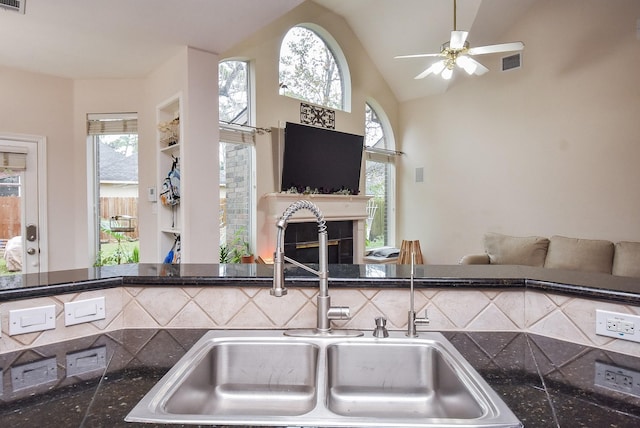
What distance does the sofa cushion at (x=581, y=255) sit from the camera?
375cm

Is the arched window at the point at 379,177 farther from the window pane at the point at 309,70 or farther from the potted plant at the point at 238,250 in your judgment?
the potted plant at the point at 238,250

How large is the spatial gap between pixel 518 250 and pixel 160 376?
430cm

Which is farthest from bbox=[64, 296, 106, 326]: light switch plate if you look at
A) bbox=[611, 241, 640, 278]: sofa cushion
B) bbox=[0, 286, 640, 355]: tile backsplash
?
bbox=[611, 241, 640, 278]: sofa cushion

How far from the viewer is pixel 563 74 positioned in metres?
4.45

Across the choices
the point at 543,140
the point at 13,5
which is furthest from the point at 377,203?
the point at 13,5

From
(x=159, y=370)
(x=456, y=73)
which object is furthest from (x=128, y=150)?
(x=456, y=73)

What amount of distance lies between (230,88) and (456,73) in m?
3.15

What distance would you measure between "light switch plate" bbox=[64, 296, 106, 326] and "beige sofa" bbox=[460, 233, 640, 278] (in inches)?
156

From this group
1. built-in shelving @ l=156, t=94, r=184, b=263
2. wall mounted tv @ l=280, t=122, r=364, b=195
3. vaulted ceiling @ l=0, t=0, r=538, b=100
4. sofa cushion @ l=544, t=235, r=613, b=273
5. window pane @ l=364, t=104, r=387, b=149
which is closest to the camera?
vaulted ceiling @ l=0, t=0, r=538, b=100

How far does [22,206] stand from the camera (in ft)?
11.0

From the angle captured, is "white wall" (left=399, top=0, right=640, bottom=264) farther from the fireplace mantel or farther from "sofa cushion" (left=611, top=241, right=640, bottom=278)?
the fireplace mantel

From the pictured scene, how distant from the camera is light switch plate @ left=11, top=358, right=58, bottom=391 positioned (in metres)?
0.85

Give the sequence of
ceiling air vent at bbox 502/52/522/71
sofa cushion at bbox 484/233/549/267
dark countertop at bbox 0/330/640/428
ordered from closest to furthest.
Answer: dark countertop at bbox 0/330/640/428
sofa cushion at bbox 484/233/549/267
ceiling air vent at bbox 502/52/522/71

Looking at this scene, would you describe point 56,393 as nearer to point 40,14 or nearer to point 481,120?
point 40,14
